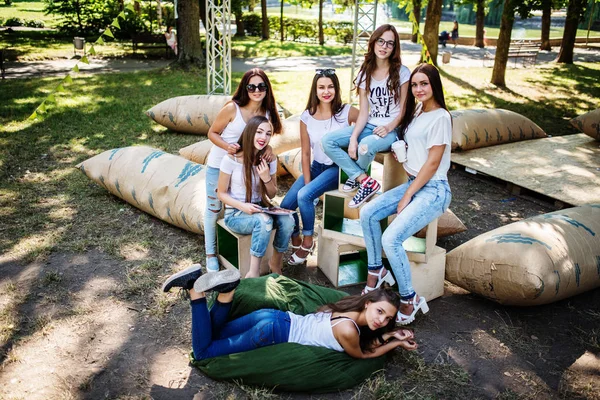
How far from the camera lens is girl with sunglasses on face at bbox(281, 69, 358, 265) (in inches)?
174

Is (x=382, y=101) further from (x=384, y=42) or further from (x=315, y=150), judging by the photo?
(x=315, y=150)

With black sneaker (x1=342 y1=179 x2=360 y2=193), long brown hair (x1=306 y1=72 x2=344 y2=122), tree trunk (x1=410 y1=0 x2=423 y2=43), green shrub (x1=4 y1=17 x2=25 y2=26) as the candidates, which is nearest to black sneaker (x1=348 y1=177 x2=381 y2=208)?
black sneaker (x1=342 y1=179 x2=360 y2=193)

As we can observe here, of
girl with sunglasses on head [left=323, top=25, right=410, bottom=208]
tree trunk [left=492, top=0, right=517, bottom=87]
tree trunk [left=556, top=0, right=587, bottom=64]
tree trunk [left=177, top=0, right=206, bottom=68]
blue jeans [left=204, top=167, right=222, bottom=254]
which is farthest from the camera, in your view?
tree trunk [left=556, top=0, right=587, bottom=64]

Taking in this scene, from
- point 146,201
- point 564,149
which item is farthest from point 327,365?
point 564,149

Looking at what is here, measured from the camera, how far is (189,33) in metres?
14.6

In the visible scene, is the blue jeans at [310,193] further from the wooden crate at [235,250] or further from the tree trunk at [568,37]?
the tree trunk at [568,37]

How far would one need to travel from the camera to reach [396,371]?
337 cm

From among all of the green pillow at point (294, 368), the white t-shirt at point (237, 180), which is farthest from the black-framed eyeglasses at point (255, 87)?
the green pillow at point (294, 368)

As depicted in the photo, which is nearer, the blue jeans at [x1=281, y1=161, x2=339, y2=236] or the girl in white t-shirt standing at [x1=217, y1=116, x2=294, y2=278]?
the girl in white t-shirt standing at [x1=217, y1=116, x2=294, y2=278]

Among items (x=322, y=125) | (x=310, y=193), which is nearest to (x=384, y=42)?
(x=322, y=125)

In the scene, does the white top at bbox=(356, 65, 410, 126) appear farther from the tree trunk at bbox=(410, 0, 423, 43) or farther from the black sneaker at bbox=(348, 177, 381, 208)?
the tree trunk at bbox=(410, 0, 423, 43)

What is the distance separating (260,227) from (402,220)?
3.61 feet

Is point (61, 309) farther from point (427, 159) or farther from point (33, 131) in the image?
point (33, 131)

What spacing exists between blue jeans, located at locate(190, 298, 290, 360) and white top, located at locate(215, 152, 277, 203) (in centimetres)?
114
